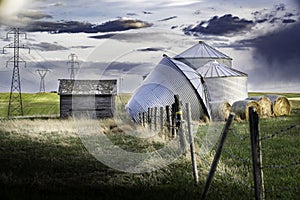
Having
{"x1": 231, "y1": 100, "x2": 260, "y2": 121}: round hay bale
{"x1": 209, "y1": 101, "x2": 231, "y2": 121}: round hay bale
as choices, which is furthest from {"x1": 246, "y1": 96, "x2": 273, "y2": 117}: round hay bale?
{"x1": 209, "y1": 101, "x2": 231, "y2": 121}: round hay bale

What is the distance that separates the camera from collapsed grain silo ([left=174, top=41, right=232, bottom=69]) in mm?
18266

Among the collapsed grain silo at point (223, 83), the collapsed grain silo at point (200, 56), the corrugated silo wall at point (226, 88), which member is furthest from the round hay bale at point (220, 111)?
the collapsed grain silo at point (200, 56)

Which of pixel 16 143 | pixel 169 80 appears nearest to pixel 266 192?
pixel 16 143

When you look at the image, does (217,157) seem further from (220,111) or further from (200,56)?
(200,56)

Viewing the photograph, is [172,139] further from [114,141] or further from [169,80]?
[169,80]

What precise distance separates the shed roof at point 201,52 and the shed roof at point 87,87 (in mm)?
2947

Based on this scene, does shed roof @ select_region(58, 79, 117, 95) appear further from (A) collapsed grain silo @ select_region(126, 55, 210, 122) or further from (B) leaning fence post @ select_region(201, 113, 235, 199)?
(B) leaning fence post @ select_region(201, 113, 235, 199)

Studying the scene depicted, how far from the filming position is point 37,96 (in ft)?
116

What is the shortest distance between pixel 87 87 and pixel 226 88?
226 inches

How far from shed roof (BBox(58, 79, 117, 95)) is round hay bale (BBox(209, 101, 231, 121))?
5.17m

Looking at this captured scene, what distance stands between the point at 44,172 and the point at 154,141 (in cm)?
244

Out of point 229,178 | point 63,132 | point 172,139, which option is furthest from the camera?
point 63,132

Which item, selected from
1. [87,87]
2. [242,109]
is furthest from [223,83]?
[87,87]

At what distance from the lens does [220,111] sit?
46.1 ft
